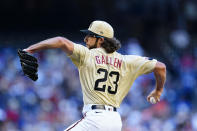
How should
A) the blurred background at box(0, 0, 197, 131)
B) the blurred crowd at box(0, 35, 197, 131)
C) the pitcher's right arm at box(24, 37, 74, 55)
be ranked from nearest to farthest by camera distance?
the pitcher's right arm at box(24, 37, 74, 55) < the blurred crowd at box(0, 35, 197, 131) < the blurred background at box(0, 0, 197, 131)

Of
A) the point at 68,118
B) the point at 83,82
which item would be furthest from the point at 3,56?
the point at 83,82

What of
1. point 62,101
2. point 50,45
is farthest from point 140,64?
point 62,101

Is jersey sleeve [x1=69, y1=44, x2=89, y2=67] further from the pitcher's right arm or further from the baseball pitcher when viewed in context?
the pitcher's right arm

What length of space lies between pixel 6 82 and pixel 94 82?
6.30 meters

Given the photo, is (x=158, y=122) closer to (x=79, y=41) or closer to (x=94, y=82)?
(x=79, y=41)

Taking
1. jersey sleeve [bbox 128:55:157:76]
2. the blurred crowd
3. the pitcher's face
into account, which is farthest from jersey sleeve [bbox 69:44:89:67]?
the blurred crowd

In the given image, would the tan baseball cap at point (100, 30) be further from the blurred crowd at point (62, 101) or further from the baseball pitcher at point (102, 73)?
the blurred crowd at point (62, 101)

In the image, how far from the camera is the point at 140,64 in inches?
244

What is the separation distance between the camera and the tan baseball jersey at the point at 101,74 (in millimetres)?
5910

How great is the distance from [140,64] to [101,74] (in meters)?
0.53

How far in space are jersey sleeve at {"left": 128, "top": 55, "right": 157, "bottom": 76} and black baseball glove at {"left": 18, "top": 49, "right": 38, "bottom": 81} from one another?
119 centimetres

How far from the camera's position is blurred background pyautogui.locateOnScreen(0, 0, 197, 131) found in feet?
39.1

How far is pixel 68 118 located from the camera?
12.1 metres

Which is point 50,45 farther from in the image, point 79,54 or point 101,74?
point 101,74
